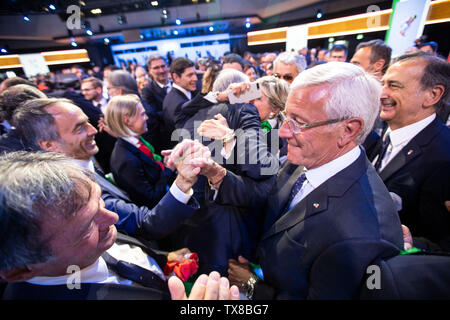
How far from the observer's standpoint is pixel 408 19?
3.28 metres

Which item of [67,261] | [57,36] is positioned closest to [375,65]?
[67,261]

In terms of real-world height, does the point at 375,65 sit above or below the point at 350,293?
above

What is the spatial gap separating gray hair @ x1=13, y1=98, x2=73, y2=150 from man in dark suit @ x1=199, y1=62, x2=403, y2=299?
1.85 metres

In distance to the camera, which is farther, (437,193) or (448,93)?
(448,93)

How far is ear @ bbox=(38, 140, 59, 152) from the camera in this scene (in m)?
1.58

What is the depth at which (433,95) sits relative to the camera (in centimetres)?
157

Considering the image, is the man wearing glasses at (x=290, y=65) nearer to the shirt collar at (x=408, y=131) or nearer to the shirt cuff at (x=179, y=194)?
the shirt collar at (x=408, y=131)

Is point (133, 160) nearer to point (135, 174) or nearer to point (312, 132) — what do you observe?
point (135, 174)

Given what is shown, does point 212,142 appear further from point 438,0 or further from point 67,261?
point 438,0

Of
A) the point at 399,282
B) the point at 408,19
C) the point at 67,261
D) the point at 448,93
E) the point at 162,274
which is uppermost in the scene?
the point at 408,19

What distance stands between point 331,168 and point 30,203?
4.54ft

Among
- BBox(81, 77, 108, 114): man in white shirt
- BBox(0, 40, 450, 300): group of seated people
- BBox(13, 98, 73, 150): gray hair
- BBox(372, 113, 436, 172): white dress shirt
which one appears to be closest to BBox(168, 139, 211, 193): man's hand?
BBox(0, 40, 450, 300): group of seated people

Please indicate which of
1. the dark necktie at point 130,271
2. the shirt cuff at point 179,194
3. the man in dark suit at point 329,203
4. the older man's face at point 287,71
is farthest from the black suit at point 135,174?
the older man's face at point 287,71
